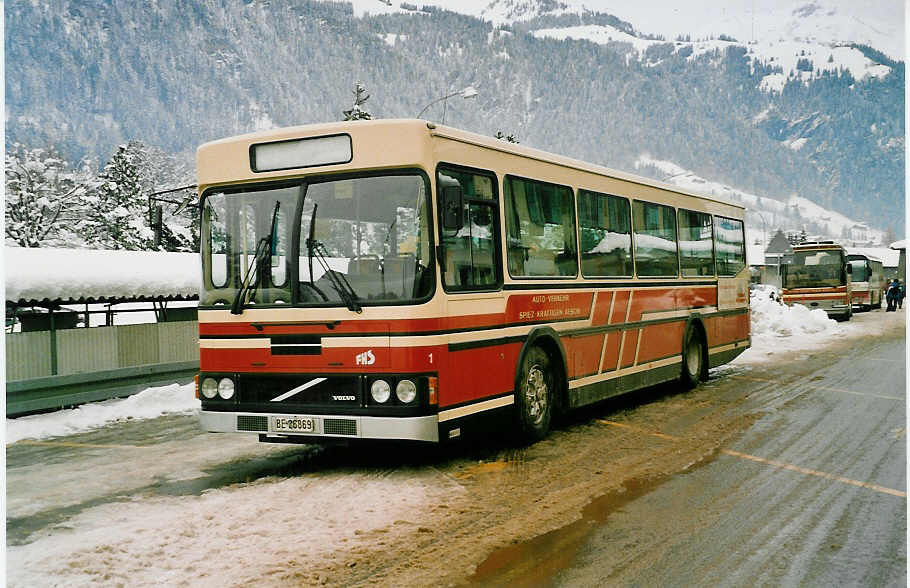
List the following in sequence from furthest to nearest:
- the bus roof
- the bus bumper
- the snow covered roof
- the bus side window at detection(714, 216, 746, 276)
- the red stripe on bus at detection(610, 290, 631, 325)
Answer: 1. the bus side window at detection(714, 216, 746, 276)
2. the snow covered roof
3. the red stripe on bus at detection(610, 290, 631, 325)
4. the bus roof
5. the bus bumper

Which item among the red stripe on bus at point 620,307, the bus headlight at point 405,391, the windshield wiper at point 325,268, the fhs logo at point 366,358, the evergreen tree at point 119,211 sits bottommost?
the bus headlight at point 405,391

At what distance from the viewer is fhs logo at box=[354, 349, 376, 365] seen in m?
7.72

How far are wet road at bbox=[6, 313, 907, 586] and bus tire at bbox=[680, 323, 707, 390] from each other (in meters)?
2.44

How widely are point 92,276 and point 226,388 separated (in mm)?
7480

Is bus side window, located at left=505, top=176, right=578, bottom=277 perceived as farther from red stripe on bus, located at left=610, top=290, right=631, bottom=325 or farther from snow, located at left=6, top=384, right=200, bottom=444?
snow, located at left=6, top=384, right=200, bottom=444

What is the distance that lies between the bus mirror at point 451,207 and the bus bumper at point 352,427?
1.63 meters

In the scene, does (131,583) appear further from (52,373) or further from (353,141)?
(52,373)

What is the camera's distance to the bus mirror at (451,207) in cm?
782

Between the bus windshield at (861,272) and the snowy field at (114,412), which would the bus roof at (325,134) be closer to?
the snowy field at (114,412)

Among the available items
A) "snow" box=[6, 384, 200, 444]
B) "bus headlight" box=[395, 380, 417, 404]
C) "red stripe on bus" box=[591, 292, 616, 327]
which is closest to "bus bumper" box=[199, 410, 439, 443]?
"bus headlight" box=[395, 380, 417, 404]

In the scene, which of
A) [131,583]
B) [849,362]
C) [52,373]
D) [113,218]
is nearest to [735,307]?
[849,362]

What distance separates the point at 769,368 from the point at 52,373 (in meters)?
12.8

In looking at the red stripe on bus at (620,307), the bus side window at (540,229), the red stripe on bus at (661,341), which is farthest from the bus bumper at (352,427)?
the red stripe on bus at (661,341)

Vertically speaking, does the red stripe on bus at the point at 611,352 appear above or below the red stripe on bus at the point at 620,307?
below
